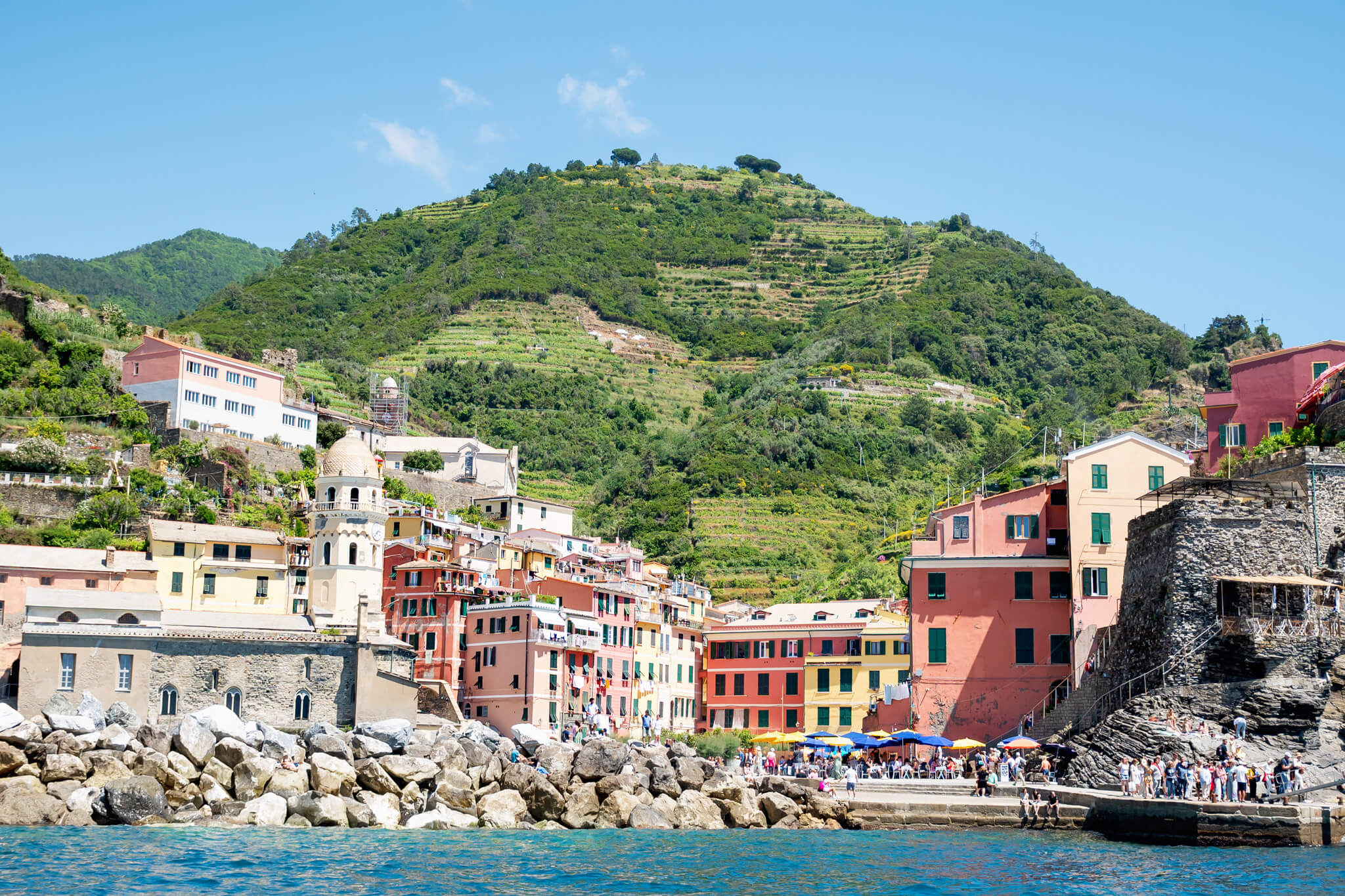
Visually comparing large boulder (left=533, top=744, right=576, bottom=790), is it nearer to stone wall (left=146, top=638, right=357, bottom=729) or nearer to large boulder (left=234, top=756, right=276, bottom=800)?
large boulder (left=234, top=756, right=276, bottom=800)

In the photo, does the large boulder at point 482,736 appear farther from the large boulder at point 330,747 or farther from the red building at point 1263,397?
the red building at point 1263,397

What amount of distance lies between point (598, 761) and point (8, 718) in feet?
54.4

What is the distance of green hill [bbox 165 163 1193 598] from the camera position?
328 ft

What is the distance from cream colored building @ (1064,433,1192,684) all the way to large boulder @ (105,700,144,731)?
2993 centimetres

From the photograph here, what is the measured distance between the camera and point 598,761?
1727 inches

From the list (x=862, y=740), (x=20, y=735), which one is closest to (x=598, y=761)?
(x=862, y=740)

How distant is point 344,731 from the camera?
158ft

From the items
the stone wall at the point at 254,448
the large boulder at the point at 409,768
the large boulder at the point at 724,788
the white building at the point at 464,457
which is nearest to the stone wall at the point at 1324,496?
the large boulder at the point at 724,788

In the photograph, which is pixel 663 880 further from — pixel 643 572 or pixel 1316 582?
pixel 643 572

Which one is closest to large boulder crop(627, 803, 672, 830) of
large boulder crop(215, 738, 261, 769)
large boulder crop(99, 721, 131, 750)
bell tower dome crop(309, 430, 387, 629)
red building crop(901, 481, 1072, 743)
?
large boulder crop(215, 738, 261, 769)

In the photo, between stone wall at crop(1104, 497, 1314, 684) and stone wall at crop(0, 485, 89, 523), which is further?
stone wall at crop(0, 485, 89, 523)

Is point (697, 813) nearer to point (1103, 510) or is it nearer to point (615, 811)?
point (615, 811)

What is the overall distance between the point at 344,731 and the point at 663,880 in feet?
67.3

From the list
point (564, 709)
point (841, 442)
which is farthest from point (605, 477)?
point (564, 709)
